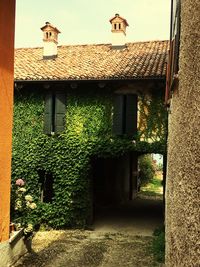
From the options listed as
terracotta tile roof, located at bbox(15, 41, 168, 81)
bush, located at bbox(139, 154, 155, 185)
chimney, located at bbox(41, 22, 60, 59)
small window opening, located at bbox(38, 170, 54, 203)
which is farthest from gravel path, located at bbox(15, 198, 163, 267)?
bush, located at bbox(139, 154, 155, 185)

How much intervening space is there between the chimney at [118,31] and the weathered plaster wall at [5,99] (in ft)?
27.6

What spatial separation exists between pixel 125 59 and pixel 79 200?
243 inches

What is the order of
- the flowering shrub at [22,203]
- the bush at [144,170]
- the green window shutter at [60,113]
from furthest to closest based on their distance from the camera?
the bush at [144,170]
the green window shutter at [60,113]
the flowering shrub at [22,203]

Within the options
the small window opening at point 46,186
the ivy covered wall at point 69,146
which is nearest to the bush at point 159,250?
the ivy covered wall at point 69,146

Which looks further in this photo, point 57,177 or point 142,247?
point 57,177

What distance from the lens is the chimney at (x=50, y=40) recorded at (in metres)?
18.1

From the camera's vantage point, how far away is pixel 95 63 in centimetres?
1684

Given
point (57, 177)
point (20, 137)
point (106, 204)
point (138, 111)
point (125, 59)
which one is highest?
point (125, 59)

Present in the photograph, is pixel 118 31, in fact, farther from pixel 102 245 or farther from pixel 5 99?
pixel 102 245

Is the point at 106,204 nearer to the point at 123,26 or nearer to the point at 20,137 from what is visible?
the point at 20,137

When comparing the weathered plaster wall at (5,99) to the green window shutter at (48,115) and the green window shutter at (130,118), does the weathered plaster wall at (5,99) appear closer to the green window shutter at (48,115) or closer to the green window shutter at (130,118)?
A: the green window shutter at (48,115)

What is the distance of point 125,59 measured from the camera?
17.0 metres

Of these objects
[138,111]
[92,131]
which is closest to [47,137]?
[92,131]

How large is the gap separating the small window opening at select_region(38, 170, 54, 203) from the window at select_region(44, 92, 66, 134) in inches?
72.0
